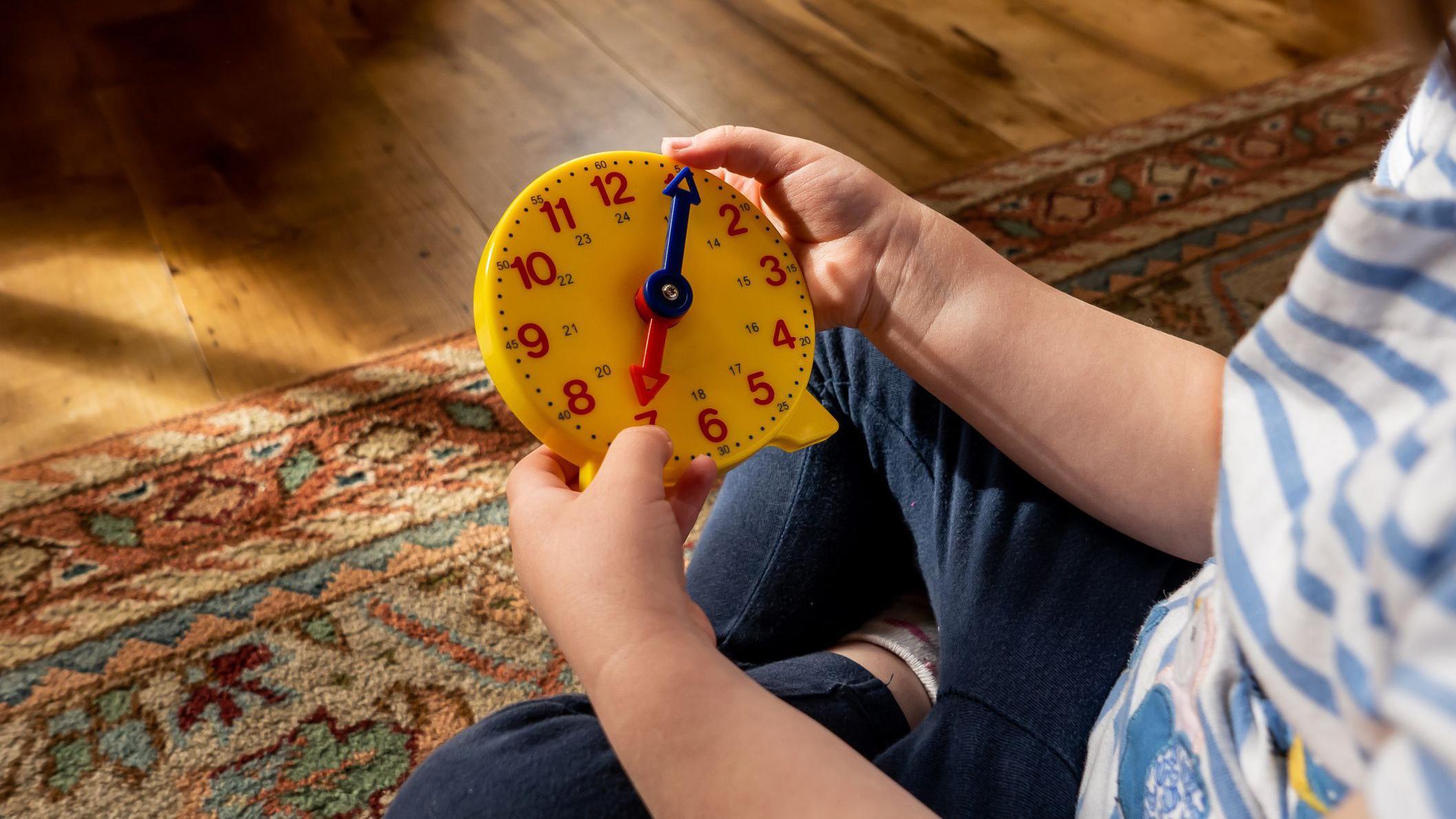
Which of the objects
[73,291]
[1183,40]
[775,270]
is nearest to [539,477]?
[775,270]

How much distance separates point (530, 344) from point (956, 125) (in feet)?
2.79

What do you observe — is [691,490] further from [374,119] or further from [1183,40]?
[1183,40]

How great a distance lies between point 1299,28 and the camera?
4.36 feet

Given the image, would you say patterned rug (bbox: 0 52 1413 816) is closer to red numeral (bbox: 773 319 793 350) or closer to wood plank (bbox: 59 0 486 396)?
wood plank (bbox: 59 0 486 396)

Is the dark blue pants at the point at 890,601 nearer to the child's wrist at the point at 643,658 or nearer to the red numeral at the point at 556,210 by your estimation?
the child's wrist at the point at 643,658

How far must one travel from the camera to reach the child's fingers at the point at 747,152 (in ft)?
1.60

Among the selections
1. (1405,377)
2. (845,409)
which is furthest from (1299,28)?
(1405,377)

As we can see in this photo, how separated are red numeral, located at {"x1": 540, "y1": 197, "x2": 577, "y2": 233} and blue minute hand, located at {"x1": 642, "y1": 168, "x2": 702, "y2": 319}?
4 centimetres

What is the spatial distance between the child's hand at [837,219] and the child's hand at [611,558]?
137mm

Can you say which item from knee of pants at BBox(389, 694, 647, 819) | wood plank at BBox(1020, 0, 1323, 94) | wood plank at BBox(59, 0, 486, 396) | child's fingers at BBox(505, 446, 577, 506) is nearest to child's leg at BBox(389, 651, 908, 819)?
knee of pants at BBox(389, 694, 647, 819)

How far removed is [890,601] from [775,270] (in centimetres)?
24

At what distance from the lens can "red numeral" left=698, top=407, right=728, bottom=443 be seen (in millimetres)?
448

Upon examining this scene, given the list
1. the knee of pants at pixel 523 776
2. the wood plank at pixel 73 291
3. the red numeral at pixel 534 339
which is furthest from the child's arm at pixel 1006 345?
the wood plank at pixel 73 291

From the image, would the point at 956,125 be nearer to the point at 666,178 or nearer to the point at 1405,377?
the point at 666,178
